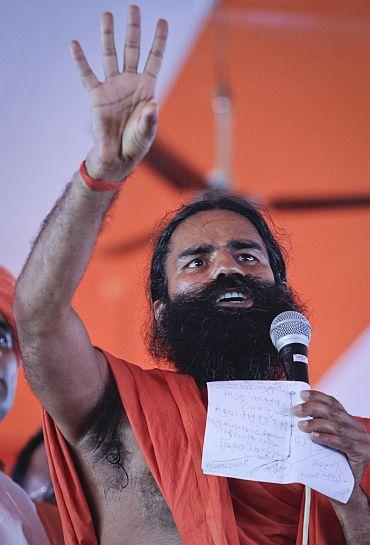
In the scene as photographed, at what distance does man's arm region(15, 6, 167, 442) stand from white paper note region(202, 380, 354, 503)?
354 millimetres

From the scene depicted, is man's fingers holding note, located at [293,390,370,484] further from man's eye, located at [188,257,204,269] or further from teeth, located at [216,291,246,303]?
man's eye, located at [188,257,204,269]

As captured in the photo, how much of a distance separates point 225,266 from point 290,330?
1.91 ft

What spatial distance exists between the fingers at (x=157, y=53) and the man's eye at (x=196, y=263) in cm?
72

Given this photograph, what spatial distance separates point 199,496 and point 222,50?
6.05 feet

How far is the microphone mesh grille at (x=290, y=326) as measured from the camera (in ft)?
5.27

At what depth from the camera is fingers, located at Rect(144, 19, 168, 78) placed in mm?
1647

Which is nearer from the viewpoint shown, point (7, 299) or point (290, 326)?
point (290, 326)

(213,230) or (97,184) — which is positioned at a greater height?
(213,230)

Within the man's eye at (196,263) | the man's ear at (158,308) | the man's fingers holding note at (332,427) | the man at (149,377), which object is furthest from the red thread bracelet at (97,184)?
the man's ear at (158,308)

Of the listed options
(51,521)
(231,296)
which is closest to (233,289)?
(231,296)

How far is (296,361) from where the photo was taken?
156 centimetres

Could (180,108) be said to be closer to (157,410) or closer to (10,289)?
(10,289)

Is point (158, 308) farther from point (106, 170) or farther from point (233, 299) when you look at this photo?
point (106, 170)

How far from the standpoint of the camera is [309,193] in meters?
2.90
